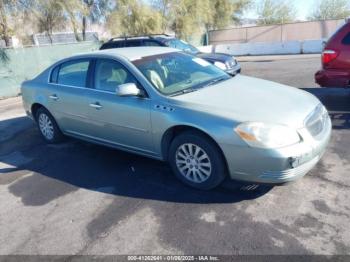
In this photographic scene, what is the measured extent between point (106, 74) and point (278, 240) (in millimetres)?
3037

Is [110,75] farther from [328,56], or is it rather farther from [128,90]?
[328,56]

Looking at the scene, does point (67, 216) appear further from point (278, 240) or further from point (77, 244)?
point (278, 240)

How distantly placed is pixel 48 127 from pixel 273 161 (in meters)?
4.15

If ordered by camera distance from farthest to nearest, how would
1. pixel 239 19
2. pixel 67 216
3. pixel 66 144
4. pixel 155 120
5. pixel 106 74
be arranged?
1. pixel 239 19
2. pixel 66 144
3. pixel 106 74
4. pixel 155 120
5. pixel 67 216

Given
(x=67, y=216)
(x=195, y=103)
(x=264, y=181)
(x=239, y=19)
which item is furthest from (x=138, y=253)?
(x=239, y=19)

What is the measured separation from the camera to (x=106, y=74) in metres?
4.59

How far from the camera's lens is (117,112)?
4.30 metres

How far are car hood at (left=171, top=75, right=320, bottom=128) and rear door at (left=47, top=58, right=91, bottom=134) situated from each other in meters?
1.69

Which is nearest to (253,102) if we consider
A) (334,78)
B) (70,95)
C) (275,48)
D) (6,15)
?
(70,95)

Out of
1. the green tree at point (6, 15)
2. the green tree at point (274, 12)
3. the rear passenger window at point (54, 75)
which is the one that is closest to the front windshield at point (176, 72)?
the rear passenger window at point (54, 75)

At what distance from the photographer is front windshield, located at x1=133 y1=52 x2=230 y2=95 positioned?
4.12m

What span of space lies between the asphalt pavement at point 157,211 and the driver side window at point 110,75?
1.11 metres

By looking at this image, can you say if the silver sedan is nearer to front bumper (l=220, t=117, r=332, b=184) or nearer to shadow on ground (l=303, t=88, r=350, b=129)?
front bumper (l=220, t=117, r=332, b=184)

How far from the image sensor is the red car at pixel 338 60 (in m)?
6.30
